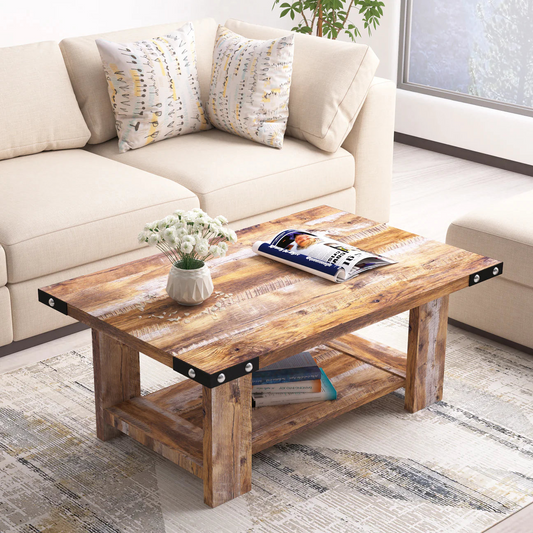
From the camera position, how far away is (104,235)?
296 cm

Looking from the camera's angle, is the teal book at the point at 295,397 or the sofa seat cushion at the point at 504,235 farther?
the sofa seat cushion at the point at 504,235

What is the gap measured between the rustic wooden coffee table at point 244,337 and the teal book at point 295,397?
20 mm

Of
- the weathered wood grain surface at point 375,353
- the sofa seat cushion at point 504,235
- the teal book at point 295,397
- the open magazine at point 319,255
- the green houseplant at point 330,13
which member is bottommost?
the weathered wood grain surface at point 375,353

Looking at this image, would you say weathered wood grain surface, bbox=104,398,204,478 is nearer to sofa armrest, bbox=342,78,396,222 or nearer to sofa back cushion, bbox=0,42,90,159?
sofa back cushion, bbox=0,42,90,159

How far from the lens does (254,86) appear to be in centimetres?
354

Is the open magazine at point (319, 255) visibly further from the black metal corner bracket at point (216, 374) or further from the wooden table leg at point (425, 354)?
the black metal corner bracket at point (216, 374)

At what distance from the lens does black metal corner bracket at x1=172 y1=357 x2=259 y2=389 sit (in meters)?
1.86

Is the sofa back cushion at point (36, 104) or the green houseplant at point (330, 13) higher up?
the green houseplant at point (330, 13)

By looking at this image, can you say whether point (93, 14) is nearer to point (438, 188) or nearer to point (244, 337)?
point (438, 188)

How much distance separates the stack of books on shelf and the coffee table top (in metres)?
0.25

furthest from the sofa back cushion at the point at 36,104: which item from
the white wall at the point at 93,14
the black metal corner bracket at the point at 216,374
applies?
the black metal corner bracket at the point at 216,374

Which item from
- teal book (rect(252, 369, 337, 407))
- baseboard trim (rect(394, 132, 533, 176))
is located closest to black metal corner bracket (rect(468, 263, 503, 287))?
teal book (rect(252, 369, 337, 407))

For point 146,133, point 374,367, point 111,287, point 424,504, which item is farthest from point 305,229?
point 146,133

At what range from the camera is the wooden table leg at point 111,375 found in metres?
2.27
